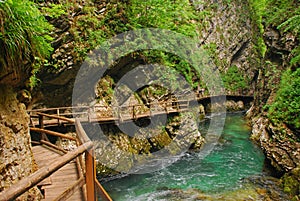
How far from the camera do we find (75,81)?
11.2 meters

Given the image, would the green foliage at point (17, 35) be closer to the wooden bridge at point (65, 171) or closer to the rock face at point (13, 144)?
the rock face at point (13, 144)

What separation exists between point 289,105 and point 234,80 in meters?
23.3

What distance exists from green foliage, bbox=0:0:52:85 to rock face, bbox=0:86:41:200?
0.51 metres

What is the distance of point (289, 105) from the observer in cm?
941

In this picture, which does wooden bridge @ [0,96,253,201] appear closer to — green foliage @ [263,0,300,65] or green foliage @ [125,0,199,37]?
green foliage @ [125,0,199,37]

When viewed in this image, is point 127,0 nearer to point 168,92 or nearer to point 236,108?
point 168,92

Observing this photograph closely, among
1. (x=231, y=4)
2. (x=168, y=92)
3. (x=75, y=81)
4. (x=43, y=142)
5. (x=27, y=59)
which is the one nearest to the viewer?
(x=27, y=59)

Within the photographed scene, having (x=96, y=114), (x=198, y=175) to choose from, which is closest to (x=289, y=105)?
(x=198, y=175)

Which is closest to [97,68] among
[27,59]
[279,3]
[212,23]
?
[27,59]

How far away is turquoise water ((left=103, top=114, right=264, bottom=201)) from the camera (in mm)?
8844

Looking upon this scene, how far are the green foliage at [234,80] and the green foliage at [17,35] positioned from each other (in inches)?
1157

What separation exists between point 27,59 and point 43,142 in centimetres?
381

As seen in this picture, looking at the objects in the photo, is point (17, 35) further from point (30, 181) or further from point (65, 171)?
point (65, 171)

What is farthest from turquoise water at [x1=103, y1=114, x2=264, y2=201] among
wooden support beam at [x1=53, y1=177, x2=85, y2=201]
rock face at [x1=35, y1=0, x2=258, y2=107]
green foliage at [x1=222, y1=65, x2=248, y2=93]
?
green foliage at [x1=222, y1=65, x2=248, y2=93]
